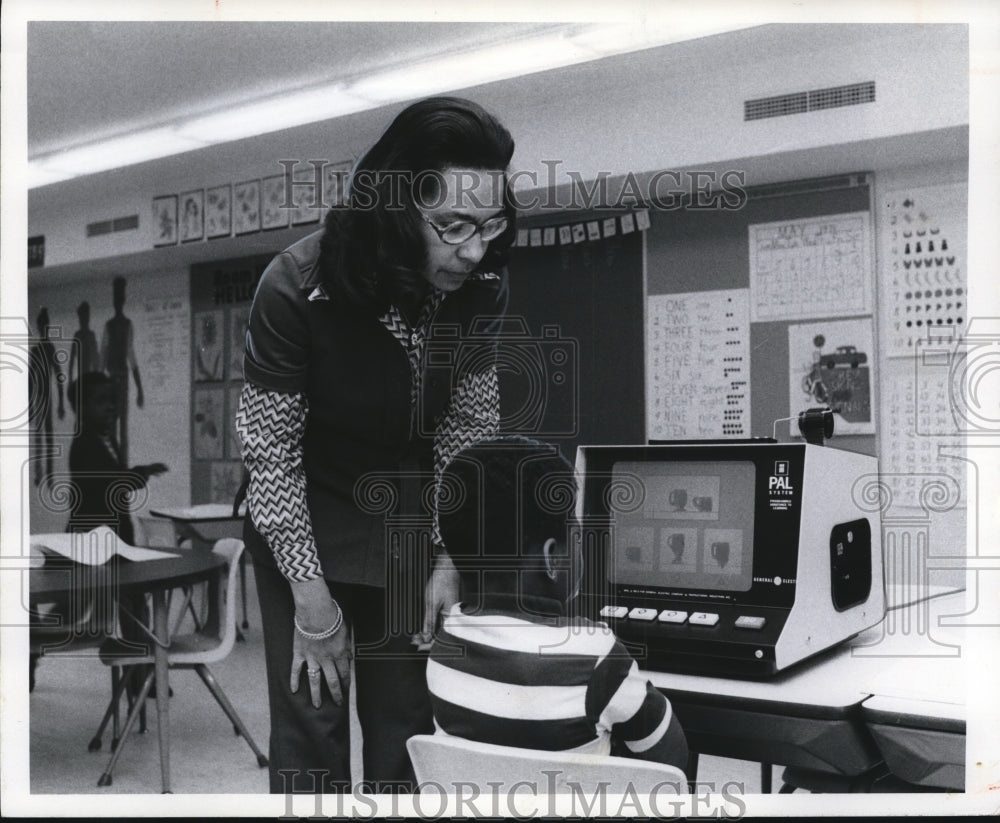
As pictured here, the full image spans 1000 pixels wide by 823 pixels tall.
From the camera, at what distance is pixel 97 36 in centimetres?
189

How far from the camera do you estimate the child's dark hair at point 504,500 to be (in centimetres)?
140

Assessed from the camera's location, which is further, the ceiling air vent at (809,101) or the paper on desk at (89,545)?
the ceiling air vent at (809,101)

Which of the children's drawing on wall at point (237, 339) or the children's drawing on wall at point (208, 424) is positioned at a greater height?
the children's drawing on wall at point (237, 339)

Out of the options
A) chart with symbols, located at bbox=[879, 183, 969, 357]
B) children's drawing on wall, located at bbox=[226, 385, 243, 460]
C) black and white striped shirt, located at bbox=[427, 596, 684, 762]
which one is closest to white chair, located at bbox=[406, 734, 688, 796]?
black and white striped shirt, located at bbox=[427, 596, 684, 762]

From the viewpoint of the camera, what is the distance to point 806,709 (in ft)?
3.80

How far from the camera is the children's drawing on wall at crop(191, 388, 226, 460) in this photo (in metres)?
1.99

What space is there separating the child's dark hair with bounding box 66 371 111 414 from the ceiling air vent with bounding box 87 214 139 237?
350 mm

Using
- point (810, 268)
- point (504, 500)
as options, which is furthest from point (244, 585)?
point (810, 268)

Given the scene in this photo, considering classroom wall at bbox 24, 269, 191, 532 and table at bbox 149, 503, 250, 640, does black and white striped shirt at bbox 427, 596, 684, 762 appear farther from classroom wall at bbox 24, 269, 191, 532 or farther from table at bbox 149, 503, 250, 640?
classroom wall at bbox 24, 269, 191, 532

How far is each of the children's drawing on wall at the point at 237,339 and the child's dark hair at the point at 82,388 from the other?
32cm

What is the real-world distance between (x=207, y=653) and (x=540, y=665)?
3.40 feet

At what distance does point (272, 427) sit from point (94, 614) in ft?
2.26

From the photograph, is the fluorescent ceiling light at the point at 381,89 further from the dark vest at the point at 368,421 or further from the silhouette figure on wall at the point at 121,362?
the dark vest at the point at 368,421

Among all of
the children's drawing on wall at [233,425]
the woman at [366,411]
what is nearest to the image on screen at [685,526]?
the woman at [366,411]
